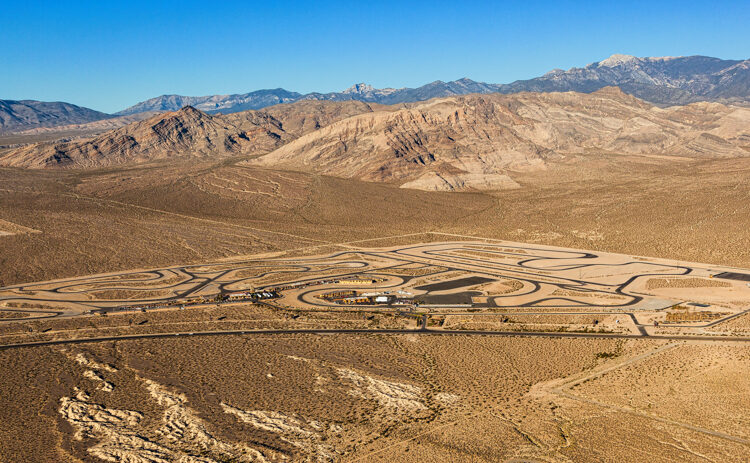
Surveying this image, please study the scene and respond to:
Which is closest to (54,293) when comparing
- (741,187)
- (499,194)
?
(499,194)

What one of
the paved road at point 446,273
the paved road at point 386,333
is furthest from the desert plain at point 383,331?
the paved road at point 446,273

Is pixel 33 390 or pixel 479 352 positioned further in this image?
pixel 479 352

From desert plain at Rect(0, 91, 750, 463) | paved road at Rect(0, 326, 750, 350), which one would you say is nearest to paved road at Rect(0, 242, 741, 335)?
desert plain at Rect(0, 91, 750, 463)

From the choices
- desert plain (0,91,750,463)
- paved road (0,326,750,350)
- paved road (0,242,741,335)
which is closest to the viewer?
desert plain (0,91,750,463)

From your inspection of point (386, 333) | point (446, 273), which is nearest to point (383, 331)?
point (386, 333)

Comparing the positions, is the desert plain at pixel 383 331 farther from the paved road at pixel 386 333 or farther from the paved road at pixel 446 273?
the paved road at pixel 446 273

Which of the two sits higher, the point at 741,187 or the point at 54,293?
the point at 741,187

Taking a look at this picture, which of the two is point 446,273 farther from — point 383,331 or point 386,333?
point 386,333

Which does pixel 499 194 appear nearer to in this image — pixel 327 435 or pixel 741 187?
pixel 741 187

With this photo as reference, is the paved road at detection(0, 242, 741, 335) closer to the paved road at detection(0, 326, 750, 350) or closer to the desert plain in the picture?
the desert plain

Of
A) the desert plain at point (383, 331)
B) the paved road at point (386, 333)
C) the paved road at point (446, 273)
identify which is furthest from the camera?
the paved road at point (446, 273)

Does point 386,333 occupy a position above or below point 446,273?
below
